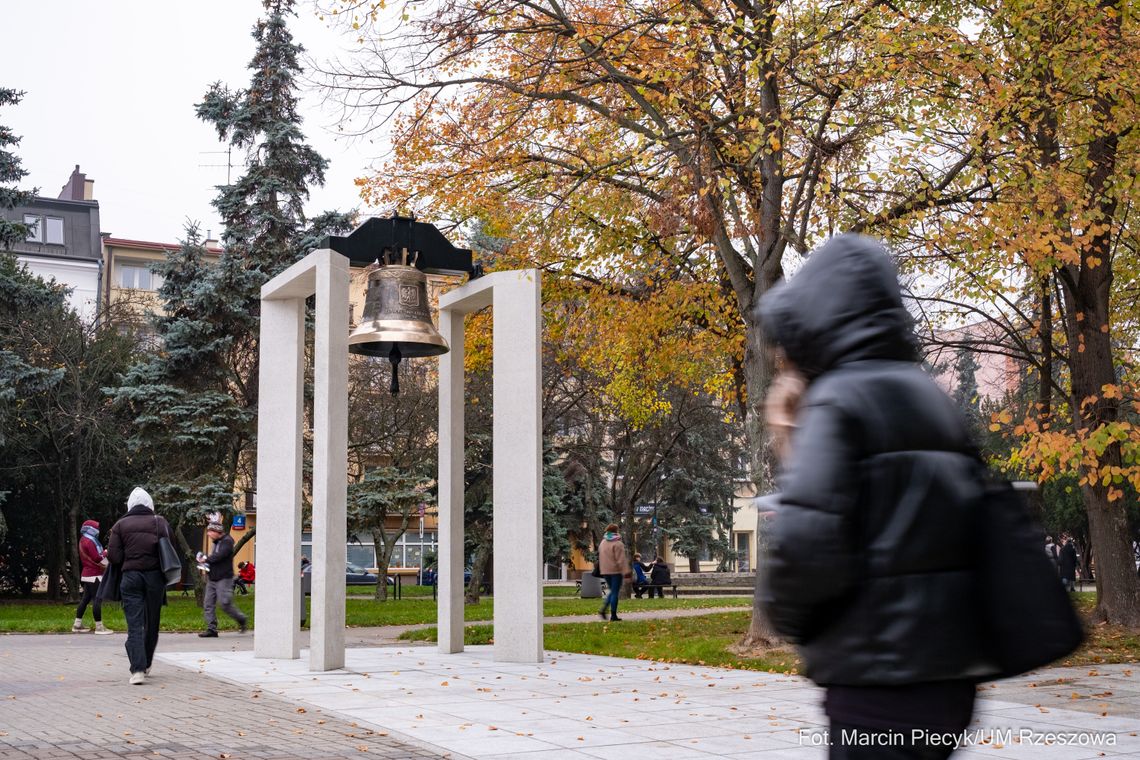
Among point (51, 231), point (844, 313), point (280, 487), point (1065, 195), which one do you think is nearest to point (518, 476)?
point (280, 487)

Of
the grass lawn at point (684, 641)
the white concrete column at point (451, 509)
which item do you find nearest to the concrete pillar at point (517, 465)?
the white concrete column at point (451, 509)

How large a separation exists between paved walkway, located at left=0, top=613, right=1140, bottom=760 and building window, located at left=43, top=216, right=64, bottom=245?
1904 inches

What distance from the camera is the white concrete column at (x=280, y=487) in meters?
13.8

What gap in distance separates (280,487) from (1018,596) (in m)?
12.3

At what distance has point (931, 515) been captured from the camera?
2521 millimetres

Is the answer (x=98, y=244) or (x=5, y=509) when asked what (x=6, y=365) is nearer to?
(x=5, y=509)

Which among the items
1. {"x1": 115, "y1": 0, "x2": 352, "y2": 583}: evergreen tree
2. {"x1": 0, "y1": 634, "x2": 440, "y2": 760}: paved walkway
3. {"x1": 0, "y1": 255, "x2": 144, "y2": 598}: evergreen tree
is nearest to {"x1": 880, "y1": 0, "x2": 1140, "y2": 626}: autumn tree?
{"x1": 0, "y1": 634, "x2": 440, "y2": 760}: paved walkway

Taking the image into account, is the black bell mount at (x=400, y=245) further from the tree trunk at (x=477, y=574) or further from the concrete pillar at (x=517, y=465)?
the tree trunk at (x=477, y=574)

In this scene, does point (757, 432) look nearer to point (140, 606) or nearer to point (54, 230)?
point (140, 606)

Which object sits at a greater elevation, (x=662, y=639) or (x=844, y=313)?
(x=844, y=313)

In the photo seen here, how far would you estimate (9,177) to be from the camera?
90.0ft

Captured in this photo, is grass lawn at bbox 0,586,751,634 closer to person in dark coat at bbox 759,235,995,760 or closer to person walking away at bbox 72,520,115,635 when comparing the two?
person walking away at bbox 72,520,115,635

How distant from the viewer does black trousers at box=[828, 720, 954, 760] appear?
8.18ft

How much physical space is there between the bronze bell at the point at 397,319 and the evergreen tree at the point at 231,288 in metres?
16.3
